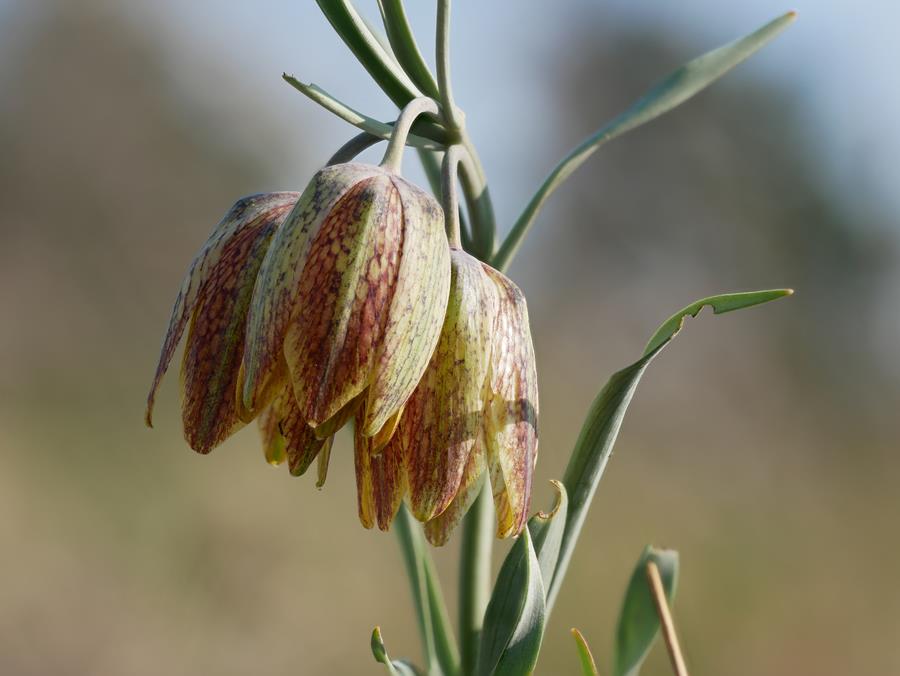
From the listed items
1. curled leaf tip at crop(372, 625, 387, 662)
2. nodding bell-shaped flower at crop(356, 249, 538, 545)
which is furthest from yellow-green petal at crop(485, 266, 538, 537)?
curled leaf tip at crop(372, 625, 387, 662)

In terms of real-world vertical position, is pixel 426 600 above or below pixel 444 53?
below

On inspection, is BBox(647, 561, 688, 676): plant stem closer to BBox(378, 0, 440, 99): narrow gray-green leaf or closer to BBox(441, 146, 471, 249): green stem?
BBox(441, 146, 471, 249): green stem

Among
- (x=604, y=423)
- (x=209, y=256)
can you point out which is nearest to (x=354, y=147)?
(x=209, y=256)

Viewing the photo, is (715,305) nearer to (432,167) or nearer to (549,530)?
(549,530)

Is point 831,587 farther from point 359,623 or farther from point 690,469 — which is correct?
point 359,623

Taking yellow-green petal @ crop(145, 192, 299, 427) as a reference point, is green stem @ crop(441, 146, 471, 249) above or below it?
above

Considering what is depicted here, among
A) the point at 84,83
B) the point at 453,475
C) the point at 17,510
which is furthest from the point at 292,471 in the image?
the point at 84,83

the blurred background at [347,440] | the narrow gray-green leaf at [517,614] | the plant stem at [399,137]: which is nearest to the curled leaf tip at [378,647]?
the narrow gray-green leaf at [517,614]
